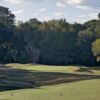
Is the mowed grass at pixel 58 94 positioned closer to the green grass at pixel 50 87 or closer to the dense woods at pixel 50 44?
the green grass at pixel 50 87

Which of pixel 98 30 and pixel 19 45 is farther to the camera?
pixel 19 45

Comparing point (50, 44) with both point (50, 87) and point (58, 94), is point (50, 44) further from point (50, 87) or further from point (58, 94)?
point (58, 94)

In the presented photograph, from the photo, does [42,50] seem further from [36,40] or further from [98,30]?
[98,30]

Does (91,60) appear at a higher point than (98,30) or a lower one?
lower

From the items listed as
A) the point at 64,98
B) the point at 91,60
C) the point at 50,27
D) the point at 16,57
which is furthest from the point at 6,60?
the point at 64,98

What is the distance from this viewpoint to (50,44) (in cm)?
9075

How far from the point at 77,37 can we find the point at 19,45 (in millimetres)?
12150

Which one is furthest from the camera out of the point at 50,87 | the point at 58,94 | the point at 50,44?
the point at 50,44

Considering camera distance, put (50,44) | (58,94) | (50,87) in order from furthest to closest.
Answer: (50,44) → (50,87) → (58,94)

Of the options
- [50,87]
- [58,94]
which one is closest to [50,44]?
[50,87]

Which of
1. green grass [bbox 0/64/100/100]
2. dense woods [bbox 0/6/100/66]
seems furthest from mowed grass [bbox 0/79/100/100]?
dense woods [bbox 0/6/100/66]

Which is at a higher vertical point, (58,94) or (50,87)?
(58,94)

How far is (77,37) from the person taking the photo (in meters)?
91.9

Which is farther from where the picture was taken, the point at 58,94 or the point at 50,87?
the point at 50,87
